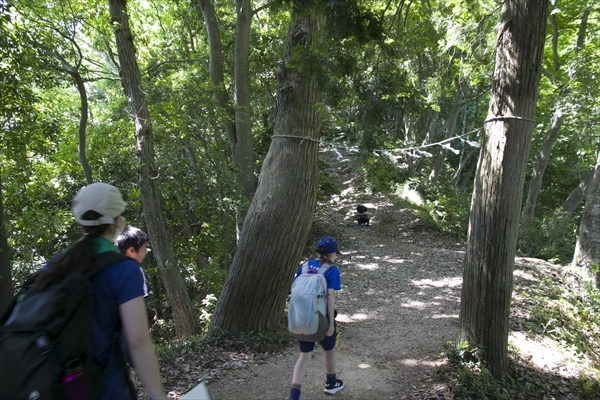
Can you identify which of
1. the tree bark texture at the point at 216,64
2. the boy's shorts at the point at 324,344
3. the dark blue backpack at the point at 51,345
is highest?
the tree bark texture at the point at 216,64

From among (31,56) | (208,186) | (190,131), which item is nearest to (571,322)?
(208,186)

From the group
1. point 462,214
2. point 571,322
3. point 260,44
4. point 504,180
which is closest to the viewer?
point 504,180

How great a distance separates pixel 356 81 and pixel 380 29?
2.20 feet

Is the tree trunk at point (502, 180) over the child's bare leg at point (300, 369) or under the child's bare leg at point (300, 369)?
over

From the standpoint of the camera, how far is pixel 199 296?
1012 cm

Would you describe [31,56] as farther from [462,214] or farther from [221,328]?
[462,214]

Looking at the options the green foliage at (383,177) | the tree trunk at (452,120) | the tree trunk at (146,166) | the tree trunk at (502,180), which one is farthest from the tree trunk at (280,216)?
the green foliage at (383,177)

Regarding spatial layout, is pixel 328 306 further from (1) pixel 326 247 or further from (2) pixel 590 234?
(2) pixel 590 234

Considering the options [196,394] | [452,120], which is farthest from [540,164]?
[196,394]

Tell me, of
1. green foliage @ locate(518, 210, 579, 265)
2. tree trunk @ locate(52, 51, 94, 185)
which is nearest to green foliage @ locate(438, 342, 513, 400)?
tree trunk @ locate(52, 51, 94, 185)

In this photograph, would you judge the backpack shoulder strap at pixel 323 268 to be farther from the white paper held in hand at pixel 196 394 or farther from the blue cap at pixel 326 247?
the white paper held in hand at pixel 196 394

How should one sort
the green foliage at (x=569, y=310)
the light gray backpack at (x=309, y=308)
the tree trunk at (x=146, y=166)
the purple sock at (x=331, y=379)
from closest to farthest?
the light gray backpack at (x=309, y=308) < the purple sock at (x=331, y=379) < the tree trunk at (x=146, y=166) < the green foliage at (x=569, y=310)

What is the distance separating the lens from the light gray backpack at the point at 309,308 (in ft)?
11.6

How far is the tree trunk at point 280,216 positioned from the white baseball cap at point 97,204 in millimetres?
3760
